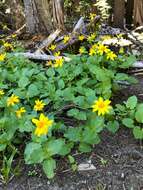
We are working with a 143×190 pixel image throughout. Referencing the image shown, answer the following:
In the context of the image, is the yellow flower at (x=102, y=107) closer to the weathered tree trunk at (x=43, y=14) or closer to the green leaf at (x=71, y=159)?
the green leaf at (x=71, y=159)

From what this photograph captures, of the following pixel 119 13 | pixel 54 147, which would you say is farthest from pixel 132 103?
pixel 119 13

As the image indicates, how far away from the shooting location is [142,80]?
4.03m

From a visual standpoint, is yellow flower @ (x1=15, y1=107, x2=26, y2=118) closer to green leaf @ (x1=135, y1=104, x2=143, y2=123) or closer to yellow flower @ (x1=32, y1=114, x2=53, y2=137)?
yellow flower @ (x1=32, y1=114, x2=53, y2=137)

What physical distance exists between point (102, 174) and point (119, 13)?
568 cm

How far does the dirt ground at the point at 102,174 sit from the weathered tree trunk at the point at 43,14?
331cm

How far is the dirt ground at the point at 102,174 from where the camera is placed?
2.55 meters

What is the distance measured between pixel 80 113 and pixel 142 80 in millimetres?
1361

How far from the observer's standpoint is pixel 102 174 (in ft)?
8.62

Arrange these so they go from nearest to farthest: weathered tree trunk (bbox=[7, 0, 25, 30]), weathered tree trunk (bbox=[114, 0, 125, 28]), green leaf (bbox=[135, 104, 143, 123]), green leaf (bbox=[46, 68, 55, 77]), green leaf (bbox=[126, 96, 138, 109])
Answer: green leaf (bbox=[135, 104, 143, 123]) < green leaf (bbox=[126, 96, 138, 109]) < green leaf (bbox=[46, 68, 55, 77]) < weathered tree trunk (bbox=[7, 0, 25, 30]) < weathered tree trunk (bbox=[114, 0, 125, 28])

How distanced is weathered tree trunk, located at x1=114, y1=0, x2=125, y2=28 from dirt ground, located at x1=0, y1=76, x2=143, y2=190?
16.9ft

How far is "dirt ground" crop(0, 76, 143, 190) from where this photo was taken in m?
2.55

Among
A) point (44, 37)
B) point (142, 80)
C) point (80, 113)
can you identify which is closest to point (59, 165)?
point (80, 113)

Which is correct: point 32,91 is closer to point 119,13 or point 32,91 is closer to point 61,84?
point 61,84

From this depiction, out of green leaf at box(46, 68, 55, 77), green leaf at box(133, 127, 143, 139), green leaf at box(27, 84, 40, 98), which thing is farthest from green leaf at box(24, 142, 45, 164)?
green leaf at box(46, 68, 55, 77)
